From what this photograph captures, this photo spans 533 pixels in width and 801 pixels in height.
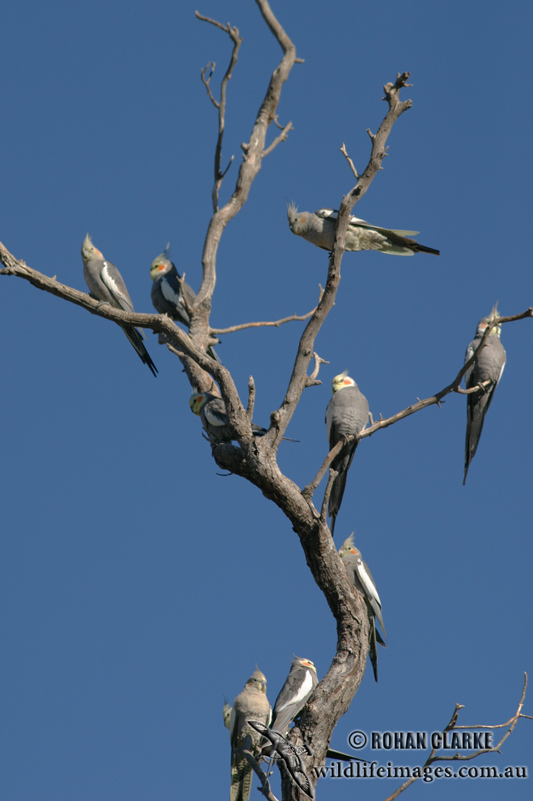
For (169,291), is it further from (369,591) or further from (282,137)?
(369,591)

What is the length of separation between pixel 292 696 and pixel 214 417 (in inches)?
72.8

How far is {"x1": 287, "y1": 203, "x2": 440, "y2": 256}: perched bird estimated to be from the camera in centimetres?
594

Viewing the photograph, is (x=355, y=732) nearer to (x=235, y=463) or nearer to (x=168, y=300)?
(x=235, y=463)

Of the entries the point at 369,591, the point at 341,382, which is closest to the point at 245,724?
the point at 369,591

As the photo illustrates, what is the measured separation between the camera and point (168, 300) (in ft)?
20.0

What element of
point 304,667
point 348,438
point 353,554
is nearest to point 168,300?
point 348,438

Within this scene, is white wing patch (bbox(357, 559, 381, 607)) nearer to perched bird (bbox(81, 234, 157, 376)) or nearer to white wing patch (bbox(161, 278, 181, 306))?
perched bird (bbox(81, 234, 157, 376))

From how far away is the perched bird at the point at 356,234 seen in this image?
594 centimetres

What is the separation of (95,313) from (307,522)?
1.86m

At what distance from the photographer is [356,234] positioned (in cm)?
612

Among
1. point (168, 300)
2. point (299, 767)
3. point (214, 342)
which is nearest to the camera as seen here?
point (299, 767)

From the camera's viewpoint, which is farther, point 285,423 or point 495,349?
point 495,349

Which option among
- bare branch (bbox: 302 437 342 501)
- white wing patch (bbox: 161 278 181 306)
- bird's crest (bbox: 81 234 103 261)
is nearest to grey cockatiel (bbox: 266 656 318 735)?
bare branch (bbox: 302 437 342 501)

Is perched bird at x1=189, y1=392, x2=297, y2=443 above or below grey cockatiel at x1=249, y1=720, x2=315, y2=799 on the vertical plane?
above
